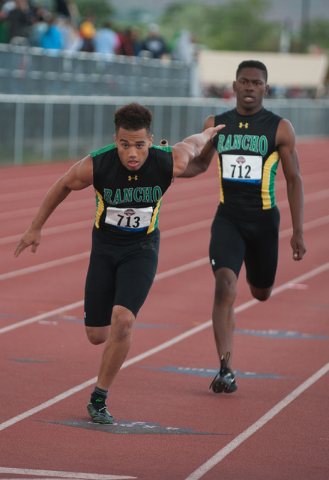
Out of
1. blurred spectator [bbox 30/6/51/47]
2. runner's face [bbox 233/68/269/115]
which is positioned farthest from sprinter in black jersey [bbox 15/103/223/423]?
blurred spectator [bbox 30/6/51/47]

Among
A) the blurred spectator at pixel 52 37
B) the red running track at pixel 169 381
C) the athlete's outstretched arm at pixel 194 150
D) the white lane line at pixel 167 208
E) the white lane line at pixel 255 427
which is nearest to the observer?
the white lane line at pixel 255 427

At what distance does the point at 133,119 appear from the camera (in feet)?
19.1

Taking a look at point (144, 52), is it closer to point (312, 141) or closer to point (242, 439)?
point (312, 141)

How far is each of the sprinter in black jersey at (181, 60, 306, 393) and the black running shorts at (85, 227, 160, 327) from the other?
0.94 metres

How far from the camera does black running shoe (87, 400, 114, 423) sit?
5926 mm

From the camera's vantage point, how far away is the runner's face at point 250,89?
23.0ft

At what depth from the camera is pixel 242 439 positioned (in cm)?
573

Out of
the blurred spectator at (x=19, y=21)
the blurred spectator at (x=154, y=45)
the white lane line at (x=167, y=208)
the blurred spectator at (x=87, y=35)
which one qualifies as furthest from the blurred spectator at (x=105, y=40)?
the white lane line at (x=167, y=208)

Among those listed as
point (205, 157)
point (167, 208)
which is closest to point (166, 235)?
point (167, 208)

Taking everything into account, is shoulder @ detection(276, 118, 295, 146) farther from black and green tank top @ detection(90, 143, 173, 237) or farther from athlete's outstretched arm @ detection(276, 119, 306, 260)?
black and green tank top @ detection(90, 143, 173, 237)

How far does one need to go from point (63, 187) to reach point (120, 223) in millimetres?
408

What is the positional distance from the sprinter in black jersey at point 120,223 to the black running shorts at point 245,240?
91cm

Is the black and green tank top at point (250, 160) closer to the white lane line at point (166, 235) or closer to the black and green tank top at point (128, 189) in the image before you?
the black and green tank top at point (128, 189)

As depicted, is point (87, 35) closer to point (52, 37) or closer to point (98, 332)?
point (52, 37)
